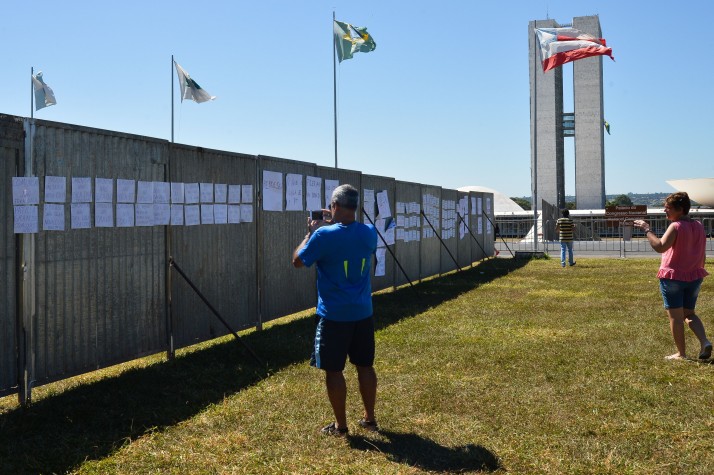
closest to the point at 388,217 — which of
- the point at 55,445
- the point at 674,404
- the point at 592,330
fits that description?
the point at 592,330

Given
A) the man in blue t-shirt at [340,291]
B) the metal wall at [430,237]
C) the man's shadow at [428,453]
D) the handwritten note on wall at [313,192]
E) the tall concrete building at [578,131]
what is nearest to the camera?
the man's shadow at [428,453]

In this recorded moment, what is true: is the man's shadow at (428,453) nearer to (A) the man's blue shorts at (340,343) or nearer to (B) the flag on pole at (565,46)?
(A) the man's blue shorts at (340,343)

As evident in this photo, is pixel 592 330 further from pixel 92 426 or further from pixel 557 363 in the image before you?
pixel 92 426

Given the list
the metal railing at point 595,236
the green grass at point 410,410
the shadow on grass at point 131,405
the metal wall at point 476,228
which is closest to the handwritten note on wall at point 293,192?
the green grass at point 410,410

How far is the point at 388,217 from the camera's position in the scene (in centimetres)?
1497

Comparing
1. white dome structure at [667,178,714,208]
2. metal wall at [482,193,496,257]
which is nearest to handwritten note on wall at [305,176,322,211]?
metal wall at [482,193,496,257]

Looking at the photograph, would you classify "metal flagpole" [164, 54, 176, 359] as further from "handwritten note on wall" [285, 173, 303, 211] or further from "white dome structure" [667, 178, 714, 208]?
"white dome structure" [667, 178, 714, 208]

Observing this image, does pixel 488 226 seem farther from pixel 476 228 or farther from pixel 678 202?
pixel 678 202

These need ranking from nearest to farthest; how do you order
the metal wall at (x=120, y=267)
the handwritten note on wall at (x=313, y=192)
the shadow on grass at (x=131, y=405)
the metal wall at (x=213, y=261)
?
the shadow on grass at (x=131, y=405)
the metal wall at (x=120, y=267)
the metal wall at (x=213, y=261)
the handwritten note on wall at (x=313, y=192)

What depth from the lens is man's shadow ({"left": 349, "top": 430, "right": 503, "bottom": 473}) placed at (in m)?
4.71

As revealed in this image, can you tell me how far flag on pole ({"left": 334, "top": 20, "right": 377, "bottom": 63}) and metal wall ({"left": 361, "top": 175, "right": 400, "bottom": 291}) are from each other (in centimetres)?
1390

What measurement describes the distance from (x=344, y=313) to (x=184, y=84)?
26179 millimetres

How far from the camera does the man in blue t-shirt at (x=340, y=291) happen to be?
16.9 ft

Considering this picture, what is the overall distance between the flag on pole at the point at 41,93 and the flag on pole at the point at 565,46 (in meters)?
21.6
